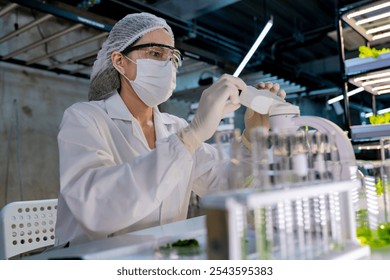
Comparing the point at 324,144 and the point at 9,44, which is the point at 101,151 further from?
the point at 9,44

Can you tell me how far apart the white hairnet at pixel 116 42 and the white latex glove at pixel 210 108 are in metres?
0.59

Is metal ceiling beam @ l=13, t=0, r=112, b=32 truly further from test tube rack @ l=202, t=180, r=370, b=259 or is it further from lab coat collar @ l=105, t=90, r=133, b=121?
test tube rack @ l=202, t=180, r=370, b=259

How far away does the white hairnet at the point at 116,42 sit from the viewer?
1.48 metres

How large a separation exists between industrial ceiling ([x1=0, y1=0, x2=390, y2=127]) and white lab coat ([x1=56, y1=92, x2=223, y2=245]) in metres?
1.45

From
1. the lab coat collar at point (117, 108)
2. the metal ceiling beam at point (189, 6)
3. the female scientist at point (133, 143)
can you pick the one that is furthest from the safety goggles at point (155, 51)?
the metal ceiling beam at point (189, 6)

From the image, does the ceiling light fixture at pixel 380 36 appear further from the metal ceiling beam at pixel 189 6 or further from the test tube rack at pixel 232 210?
the test tube rack at pixel 232 210

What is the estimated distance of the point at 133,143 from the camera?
142cm

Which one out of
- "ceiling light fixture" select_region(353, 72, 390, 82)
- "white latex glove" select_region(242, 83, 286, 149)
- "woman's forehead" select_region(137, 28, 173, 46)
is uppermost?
"ceiling light fixture" select_region(353, 72, 390, 82)

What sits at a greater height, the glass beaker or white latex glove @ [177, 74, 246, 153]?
white latex glove @ [177, 74, 246, 153]

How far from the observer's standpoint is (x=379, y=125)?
2.43 metres

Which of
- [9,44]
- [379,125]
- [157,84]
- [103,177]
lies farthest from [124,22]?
[9,44]

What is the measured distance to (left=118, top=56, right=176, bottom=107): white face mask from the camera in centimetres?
149

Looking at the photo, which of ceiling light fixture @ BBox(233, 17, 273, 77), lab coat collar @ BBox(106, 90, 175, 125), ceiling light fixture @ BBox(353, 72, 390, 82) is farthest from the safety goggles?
ceiling light fixture @ BBox(353, 72, 390, 82)
